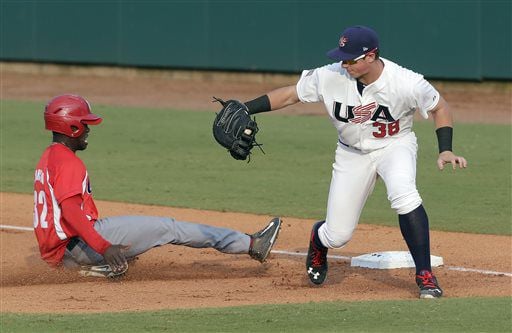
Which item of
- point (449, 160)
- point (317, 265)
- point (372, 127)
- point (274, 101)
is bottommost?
point (317, 265)

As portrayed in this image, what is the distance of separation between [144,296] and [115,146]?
7735 mm

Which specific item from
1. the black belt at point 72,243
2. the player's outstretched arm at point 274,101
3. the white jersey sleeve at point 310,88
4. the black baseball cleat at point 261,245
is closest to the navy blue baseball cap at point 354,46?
the white jersey sleeve at point 310,88

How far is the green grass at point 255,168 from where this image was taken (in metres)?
11.0

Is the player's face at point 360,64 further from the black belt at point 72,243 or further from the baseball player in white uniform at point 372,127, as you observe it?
the black belt at point 72,243

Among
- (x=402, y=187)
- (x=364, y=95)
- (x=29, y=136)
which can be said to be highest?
(x=364, y=95)

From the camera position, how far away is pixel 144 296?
7.27m

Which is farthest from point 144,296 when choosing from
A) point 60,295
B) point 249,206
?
point 249,206

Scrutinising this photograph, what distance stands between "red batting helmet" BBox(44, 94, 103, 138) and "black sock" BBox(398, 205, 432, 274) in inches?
84.5

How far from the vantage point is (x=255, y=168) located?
13.3 m

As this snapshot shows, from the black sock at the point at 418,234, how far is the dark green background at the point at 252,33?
12142 millimetres

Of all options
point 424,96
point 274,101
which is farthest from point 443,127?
point 274,101

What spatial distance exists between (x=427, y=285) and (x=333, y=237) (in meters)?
0.81

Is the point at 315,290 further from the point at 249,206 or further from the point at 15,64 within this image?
the point at 15,64

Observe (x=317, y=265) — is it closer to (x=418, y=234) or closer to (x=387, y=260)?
(x=387, y=260)
